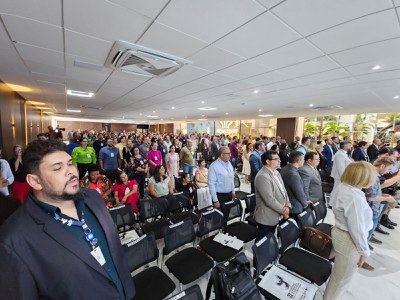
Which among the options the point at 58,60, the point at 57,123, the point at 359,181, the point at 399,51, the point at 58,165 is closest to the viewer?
the point at 58,165

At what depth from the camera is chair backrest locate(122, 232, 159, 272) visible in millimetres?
1804

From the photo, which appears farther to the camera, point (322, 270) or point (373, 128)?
point (373, 128)

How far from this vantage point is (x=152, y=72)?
3154 millimetres

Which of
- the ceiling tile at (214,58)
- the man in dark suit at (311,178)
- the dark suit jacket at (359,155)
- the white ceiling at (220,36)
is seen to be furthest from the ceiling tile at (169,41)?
the dark suit jacket at (359,155)

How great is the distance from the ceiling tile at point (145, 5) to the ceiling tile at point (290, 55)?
1512mm

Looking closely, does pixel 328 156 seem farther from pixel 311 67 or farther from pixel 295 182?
pixel 295 182

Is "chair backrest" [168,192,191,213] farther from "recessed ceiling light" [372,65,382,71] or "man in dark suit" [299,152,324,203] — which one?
"recessed ceiling light" [372,65,382,71]

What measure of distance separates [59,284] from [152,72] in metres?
3.03

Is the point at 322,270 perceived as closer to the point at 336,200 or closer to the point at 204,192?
the point at 336,200

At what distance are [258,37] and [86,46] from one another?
2.10 m

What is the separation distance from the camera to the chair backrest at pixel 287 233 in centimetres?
216

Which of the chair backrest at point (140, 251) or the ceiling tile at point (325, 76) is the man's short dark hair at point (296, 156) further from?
the chair backrest at point (140, 251)

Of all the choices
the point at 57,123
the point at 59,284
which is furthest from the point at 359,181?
the point at 57,123

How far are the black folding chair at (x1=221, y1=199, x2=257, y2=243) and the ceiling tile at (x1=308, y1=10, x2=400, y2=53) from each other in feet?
8.07
